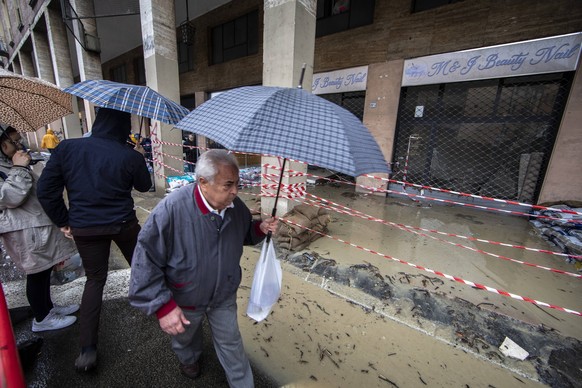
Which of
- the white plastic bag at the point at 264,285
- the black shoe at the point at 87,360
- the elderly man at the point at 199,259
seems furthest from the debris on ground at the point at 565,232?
the black shoe at the point at 87,360

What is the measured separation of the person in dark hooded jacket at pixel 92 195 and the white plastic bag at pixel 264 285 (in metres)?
1.13

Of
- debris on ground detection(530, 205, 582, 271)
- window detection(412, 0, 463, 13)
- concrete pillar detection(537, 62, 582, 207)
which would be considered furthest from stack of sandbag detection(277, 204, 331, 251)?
window detection(412, 0, 463, 13)

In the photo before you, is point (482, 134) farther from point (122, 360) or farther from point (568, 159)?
point (122, 360)

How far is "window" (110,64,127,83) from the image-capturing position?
58.7 feet

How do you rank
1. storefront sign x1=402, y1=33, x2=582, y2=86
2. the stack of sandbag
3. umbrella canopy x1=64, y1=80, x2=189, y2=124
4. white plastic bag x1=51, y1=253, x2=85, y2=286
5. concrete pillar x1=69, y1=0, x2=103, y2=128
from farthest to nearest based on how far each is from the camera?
concrete pillar x1=69, y1=0, x2=103, y2=128 → storefront sign x1=402, y1=33, x2=582, y2=86 → the stack of sandbag → white plastic bag x1=51, y1=253, x2=85, y2=286 → umbrella canopy x1=64, y1=80, x2=189, y2=124

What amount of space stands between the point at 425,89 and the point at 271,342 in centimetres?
806

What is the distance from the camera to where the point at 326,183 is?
9.55 meters

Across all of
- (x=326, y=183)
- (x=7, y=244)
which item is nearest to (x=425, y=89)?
(x=326, y=183)

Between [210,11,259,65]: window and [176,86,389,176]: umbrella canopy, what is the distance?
35.8 ft

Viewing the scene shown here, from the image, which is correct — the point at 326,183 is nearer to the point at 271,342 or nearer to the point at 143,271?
the point at 271,342

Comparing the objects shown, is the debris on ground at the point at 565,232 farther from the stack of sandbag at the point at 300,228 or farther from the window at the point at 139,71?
the window at the point at 139,71

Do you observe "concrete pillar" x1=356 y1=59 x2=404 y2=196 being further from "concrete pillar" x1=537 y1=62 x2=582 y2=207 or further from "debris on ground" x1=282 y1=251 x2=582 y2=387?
"debris on ground" x1=282 y1=251 x2=582 y2=387

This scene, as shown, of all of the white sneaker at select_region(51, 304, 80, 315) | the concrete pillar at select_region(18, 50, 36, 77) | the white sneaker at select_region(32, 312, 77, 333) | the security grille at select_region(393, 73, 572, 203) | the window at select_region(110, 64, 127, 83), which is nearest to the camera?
the white sneaker at select_region(32, 312, 77, 333)

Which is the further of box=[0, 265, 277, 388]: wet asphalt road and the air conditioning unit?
the air conditioning unit
